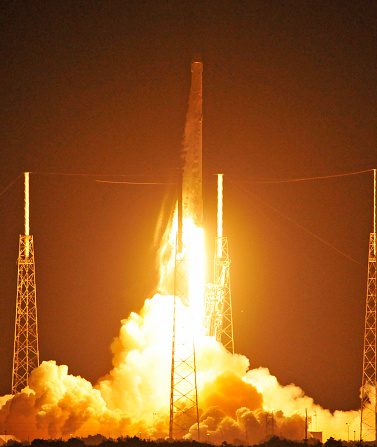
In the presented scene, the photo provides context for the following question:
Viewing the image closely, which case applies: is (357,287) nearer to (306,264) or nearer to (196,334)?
(306,264)

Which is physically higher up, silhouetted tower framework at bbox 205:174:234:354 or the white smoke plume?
silhouetted tower framework at bbox 205:174:234:354

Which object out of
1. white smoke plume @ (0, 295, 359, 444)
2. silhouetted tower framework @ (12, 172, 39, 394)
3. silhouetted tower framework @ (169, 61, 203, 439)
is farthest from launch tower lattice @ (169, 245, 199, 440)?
silhouetted tower framework @ (12, 172, 39, 394)

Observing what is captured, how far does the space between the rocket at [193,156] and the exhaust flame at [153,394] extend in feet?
1.59

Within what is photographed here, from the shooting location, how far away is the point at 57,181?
183ft

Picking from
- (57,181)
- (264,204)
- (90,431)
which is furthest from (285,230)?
(90,431)

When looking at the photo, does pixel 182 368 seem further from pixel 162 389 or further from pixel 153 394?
pixel 153 394

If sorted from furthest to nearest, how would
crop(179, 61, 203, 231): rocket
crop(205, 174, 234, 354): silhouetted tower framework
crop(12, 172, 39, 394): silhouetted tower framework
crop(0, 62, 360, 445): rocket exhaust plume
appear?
crop(205, 174, 234, 354): silhouetted tower framework < crop(179, 61, 203, 231): rocket < crop(12, 172, 39, 394): silhouetted tower framework < crop(0, 62, 360, 445): rocket exhaust plume

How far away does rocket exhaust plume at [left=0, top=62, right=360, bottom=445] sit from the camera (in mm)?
44688

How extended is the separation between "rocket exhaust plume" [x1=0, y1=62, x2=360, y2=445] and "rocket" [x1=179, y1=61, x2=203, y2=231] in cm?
3

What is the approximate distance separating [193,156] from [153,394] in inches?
284

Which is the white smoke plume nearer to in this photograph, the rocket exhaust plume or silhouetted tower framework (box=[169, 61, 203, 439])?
the rocket exhaust plume

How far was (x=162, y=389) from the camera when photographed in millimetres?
47281

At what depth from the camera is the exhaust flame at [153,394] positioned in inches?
1756

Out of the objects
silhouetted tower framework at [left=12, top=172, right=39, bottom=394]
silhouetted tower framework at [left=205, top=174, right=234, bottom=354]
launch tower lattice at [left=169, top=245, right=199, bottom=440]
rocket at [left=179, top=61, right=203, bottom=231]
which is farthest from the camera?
silhouetted tower framework at [left=205, top=174, right=234, bottom=354]
